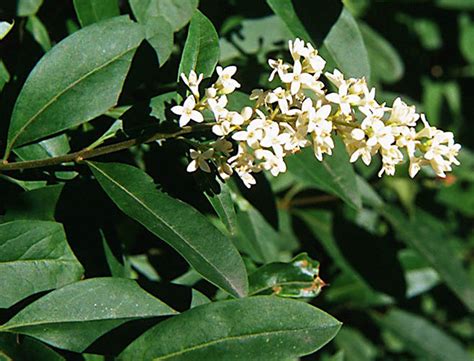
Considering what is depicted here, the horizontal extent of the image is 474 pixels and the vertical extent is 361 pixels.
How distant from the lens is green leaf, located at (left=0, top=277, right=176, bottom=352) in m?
1.68

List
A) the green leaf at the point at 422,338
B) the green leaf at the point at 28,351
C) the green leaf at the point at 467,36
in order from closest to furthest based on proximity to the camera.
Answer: the green leaf at the point at 28,351, the green leaf at the point at 422,338, the green leaf at the point at 467,36

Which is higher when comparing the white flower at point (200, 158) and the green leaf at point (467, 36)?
the white flower at point (200, 158)

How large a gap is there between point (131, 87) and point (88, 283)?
0.53 meters

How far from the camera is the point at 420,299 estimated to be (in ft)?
13.0

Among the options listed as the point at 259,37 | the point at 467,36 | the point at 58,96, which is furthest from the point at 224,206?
the point at 467,36

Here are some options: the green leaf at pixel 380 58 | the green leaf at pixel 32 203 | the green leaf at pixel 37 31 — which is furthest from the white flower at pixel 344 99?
the green leaf at pixel 380 58

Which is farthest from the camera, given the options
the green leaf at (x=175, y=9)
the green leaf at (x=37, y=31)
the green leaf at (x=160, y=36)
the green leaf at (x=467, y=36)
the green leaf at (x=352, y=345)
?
the green leaf at (x=467, y=36)

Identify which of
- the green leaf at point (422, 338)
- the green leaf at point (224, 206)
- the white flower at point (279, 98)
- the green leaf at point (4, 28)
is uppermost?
the green leaf at point (4, 28)

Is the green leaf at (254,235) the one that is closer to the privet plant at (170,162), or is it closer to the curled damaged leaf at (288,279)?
the privet plant at (170,162)

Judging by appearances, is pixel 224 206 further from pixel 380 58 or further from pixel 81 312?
pixel 380 58

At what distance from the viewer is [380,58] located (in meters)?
3.52

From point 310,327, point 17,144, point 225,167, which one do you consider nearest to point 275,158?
point 225,167

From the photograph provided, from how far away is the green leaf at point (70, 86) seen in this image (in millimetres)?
1867

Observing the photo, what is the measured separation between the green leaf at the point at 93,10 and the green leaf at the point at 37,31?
0.20m
